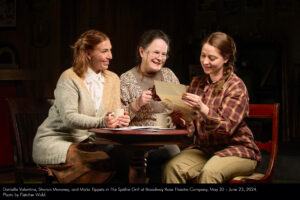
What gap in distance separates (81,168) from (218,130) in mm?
822

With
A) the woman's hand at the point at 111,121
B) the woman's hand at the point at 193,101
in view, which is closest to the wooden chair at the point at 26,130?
the woman's hand at the point at 111,121

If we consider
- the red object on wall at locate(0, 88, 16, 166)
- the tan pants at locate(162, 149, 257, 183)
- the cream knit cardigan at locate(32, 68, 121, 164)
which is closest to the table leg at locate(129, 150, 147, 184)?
the tan pants at locate(162, 149, 257, 183)

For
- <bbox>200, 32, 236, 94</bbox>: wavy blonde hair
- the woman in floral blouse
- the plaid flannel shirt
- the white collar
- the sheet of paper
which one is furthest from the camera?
the woman in floral blouse

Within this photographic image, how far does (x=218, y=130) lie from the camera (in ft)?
7.07

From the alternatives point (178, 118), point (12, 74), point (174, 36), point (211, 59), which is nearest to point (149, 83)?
point (178, 118)

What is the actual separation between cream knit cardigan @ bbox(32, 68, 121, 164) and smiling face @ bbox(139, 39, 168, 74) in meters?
0.34

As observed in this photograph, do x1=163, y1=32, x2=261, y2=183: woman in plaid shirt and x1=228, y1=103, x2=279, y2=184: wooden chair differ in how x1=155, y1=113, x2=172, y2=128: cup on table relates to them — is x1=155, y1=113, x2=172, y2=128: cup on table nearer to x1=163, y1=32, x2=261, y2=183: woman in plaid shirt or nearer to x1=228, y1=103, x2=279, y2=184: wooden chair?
x1=163, y1=32, x2=261, y2=183: woman in plaid shirt

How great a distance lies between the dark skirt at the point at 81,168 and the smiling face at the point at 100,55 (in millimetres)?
547

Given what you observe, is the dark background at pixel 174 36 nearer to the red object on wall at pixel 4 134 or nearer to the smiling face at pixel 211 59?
the red object on wall at pixel 4 134

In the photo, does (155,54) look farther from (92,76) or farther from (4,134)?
(4,134)

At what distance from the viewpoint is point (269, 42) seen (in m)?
6.02

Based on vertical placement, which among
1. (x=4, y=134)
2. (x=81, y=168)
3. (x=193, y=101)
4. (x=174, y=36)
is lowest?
(x=4, y=134)

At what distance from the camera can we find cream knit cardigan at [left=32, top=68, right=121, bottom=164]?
2.34m

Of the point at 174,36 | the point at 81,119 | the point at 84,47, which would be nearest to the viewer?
the point at 81,119
